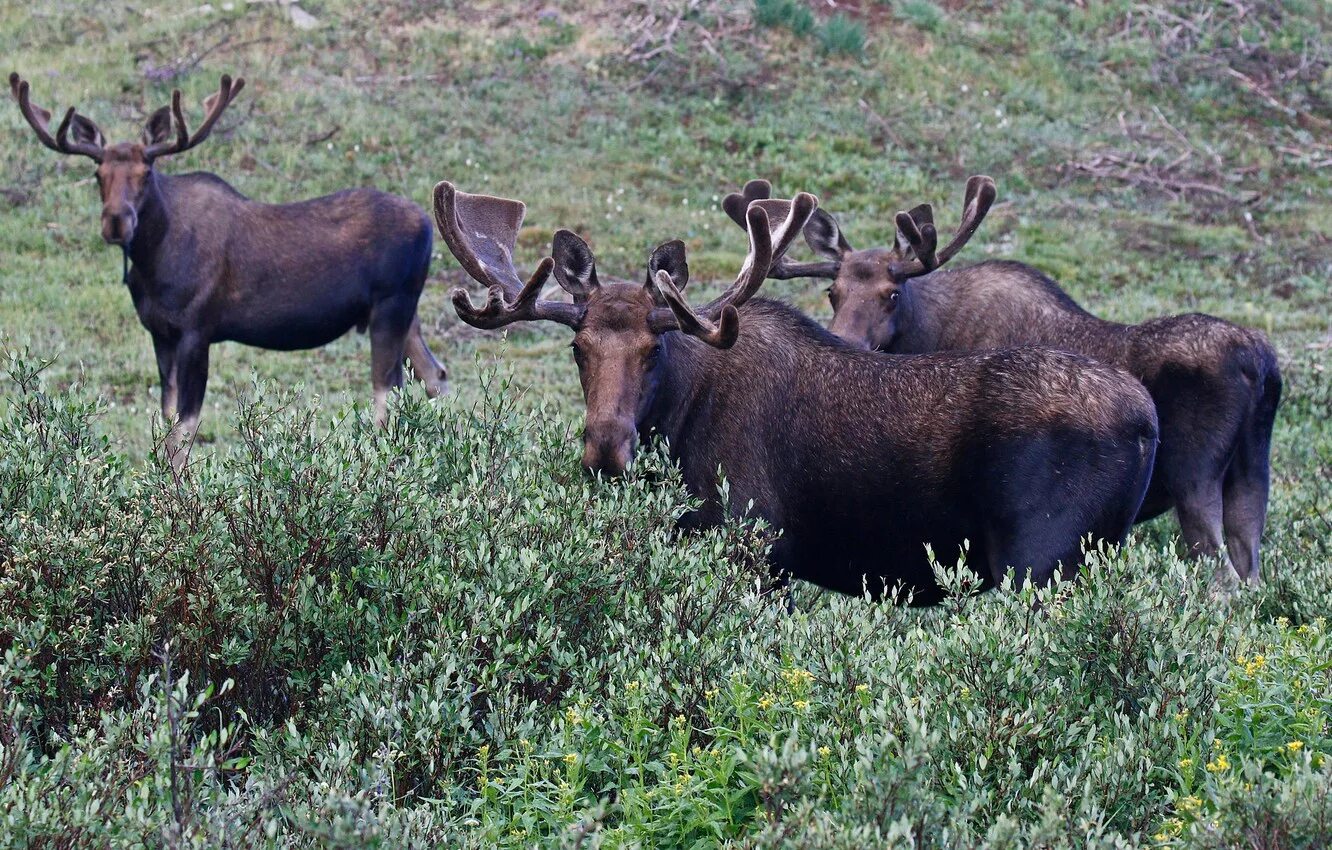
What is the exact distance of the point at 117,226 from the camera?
10.3m

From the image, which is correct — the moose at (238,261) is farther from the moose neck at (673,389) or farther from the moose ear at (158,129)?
the moose neck at (673,389)

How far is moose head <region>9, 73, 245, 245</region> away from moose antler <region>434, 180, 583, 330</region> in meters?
4.33

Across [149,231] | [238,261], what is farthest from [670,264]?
[149,231]

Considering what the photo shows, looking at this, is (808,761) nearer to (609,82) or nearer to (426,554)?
(426,554)

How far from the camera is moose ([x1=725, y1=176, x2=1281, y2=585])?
736cm

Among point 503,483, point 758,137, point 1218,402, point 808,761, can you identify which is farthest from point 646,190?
point 808,761

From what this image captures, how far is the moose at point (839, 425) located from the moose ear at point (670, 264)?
11 millimetres

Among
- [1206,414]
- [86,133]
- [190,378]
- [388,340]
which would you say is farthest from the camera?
[388,340]

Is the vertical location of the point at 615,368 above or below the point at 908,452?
above

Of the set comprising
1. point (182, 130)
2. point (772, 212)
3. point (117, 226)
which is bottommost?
point (117, 226)

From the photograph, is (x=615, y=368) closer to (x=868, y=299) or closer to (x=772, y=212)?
(x=772, y=212)

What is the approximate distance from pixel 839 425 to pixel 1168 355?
2155 mm

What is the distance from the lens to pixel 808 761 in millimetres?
3797

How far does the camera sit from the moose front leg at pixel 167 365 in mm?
10466
